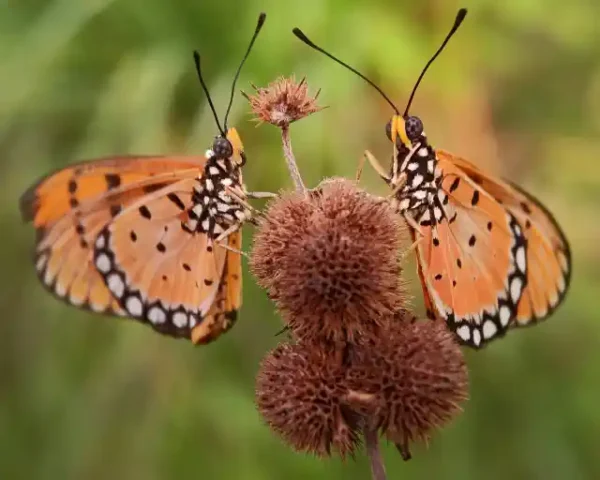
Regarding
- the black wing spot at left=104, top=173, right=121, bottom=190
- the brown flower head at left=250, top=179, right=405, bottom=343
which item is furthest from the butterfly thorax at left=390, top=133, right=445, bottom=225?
the black wing spot at left=104, top=173, right=121, bottom=190

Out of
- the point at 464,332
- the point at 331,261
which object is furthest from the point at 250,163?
the point at 331,261

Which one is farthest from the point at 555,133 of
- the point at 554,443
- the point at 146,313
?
the point at 146,313

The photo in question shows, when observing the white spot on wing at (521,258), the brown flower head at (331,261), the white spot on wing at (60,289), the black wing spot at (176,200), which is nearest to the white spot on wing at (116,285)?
the white spot on wing at (60,289)

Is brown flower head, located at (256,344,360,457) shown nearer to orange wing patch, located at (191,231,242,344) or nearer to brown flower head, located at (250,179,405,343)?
brown flower head, located at (250,179,405,343)

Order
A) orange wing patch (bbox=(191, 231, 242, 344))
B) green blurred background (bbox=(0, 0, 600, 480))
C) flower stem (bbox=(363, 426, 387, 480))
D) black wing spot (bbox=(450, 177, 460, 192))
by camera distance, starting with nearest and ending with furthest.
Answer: flower stem (bbox=(363, 426, 387, 480))
black wing spot (bbox=(450, 177, 460, 192))
orange wing patch (bbox=(191, 231, 242, 344))
green blurred background (bbox=(0, 0, 600, 480))

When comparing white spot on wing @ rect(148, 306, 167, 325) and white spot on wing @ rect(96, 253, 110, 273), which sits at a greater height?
white spot on wing @ rect(96, 253, 110, 273)

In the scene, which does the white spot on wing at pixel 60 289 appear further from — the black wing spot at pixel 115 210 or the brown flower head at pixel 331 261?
the brown flower head at pixel 331 261

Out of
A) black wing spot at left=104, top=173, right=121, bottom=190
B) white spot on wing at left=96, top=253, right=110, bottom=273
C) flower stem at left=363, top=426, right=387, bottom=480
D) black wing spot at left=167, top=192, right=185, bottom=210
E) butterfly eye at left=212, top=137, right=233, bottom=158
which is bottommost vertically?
flower stem at left=363, top=426, right=387, bottom=480

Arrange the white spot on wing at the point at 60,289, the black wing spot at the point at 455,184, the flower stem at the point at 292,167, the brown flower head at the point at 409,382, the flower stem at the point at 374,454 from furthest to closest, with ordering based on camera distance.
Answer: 1. the white spot on wing at the point at 60,289
2. the black wing spot at the point at 455,184
3. the flower stem at the point at 292,167
4. the brown flower head at the point at 409,382
5. the flower stem at the point at 374,454
